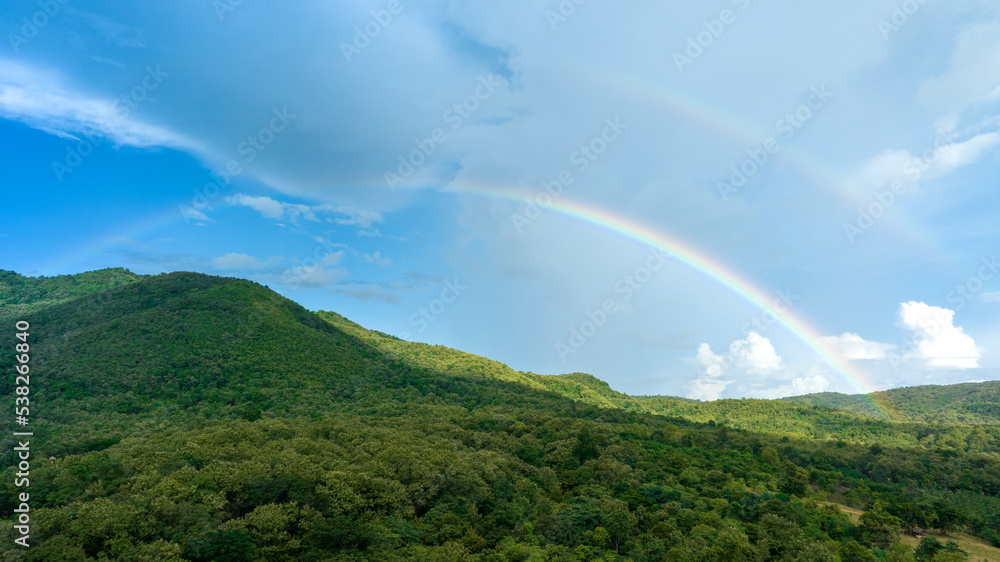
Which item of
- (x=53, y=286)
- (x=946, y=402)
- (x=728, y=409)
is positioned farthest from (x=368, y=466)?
(x=946, y=402)

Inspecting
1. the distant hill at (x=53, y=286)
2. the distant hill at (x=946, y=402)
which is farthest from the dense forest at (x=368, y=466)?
the distant hill at (x=946, y=402)

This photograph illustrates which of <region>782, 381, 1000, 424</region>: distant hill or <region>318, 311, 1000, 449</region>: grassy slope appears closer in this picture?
<region>318, 311, 1000, 449</region>: grassy slope

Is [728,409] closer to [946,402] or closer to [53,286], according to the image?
[946,402]

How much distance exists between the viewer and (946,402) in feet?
534

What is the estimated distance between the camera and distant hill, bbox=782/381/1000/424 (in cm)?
13638

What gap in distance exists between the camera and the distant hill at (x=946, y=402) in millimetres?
136375

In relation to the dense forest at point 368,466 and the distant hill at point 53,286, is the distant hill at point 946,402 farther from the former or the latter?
the distant hill at point 53,286

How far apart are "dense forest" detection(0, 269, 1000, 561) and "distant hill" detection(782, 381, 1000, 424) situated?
119 feet

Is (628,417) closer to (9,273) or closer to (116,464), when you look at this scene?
(116,464)

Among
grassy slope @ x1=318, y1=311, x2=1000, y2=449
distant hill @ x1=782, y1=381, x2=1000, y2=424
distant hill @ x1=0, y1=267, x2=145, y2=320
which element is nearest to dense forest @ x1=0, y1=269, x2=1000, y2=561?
grassy slope @ x1=318, y1=311, x2=1000, y2=449

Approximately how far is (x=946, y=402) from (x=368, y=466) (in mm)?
203916

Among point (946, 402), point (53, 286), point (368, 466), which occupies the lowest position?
point (946, 402)

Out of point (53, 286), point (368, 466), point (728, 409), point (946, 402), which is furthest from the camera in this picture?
point (946, 402)

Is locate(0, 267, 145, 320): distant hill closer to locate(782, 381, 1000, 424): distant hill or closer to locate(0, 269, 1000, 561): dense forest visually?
locate(0, 269, 1000, 561): dense forest
